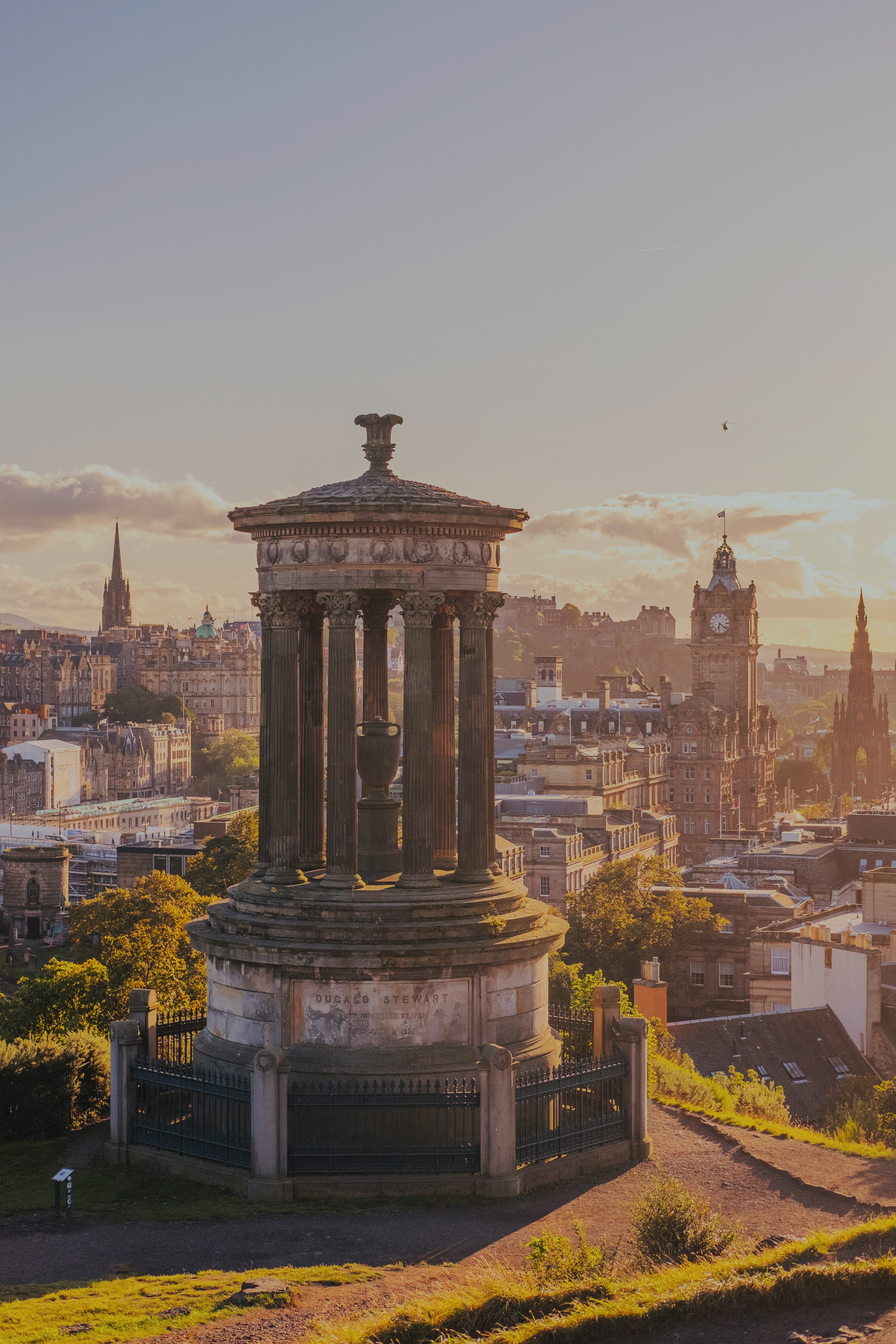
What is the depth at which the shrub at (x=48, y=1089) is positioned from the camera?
2788 cm

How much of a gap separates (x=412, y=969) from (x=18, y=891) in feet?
395

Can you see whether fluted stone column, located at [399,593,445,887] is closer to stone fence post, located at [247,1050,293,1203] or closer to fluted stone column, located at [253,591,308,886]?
fluted stone column, located at [253,591,308,886]

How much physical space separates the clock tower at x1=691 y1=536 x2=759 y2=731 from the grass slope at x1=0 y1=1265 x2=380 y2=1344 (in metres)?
168

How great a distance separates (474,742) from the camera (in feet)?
91.6

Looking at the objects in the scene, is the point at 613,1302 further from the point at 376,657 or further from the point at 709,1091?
the point at 709,1091

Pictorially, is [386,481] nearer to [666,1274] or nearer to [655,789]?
[666,1274]

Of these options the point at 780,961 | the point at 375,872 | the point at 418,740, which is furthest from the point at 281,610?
the point at 780,961

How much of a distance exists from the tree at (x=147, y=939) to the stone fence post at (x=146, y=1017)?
170 centimetres

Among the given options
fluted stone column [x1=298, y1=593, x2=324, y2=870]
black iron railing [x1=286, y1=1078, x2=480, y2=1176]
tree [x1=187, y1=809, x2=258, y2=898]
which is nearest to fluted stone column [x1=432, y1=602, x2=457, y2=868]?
fluted stone column [x1=298, y1=593, x2=324, y2=870]

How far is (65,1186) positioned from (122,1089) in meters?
2.82

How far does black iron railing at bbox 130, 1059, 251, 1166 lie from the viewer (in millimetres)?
25078

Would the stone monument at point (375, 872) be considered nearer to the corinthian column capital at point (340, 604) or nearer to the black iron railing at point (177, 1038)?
the corinthian column capital at point (340, 604)

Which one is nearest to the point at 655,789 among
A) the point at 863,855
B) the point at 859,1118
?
the point at 863,855

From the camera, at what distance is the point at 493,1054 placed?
24156 millimetres
